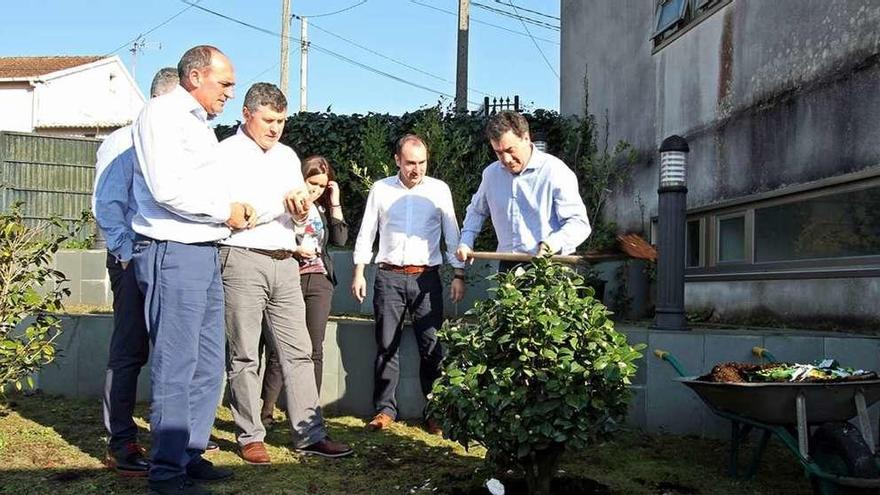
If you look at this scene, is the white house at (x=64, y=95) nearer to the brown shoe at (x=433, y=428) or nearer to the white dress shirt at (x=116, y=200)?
the white dress shirt at (x=116, y=200)

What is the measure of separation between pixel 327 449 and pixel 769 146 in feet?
11.6

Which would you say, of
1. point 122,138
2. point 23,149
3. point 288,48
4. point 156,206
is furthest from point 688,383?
point 288,48

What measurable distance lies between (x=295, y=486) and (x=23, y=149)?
7.82 m

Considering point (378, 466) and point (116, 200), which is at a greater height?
point (116, 200)

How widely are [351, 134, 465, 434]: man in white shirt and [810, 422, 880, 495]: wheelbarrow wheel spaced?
6.82 ft

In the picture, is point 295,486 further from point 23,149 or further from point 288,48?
point 288,48

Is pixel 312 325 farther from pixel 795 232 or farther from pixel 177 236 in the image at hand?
pixel 795 232

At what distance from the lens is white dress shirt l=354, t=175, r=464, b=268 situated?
15.5 feet

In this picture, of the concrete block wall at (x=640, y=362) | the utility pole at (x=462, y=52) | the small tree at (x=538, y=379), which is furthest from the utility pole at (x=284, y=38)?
the small tree at (x=538, y=379)

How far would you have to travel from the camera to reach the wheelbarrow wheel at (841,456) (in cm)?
308

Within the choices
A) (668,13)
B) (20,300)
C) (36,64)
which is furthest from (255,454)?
(36,64)

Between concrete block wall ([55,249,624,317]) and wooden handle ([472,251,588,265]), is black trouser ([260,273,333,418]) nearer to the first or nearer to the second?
wooden handle ([472,251,588,265])

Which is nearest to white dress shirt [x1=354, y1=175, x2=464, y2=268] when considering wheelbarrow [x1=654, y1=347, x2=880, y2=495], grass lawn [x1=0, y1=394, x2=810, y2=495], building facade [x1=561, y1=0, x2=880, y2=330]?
grass lawn [x1=0, y1=394, x2=810, y2=495]

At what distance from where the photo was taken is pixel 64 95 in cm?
3219
